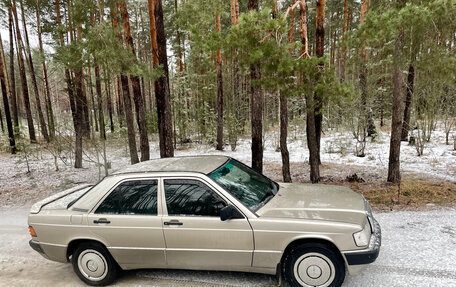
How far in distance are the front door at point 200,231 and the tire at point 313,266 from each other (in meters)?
0.49

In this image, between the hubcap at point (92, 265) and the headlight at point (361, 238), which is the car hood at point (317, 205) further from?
the hubcap at point (92, 265)

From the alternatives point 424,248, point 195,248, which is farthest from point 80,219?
point 424,248

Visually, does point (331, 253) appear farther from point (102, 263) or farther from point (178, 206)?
point (102, 263)

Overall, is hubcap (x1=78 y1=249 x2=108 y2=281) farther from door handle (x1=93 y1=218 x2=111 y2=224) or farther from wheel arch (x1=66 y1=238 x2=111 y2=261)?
door handle (x1=93 y1=218 x2=111 y2=224)

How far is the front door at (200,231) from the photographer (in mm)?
3402

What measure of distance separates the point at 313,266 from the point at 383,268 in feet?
3.93

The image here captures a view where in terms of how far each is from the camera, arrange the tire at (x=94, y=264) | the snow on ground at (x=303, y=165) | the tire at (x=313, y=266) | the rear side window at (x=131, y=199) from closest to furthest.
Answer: the tire at (x=313, y=266), the rear side window at (x=131, y=199), the tire at (x=94, y=264), the snow on ground at (x=303, y=165)

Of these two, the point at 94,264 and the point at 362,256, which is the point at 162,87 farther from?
the point at 362,256

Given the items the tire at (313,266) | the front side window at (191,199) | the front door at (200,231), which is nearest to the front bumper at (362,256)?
the tire at (313,266)

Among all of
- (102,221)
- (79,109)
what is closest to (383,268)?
(102,221)

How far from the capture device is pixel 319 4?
8453mm

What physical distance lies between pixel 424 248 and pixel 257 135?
17.1ft

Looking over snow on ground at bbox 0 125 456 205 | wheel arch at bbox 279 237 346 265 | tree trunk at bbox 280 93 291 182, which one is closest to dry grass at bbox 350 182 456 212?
snow on ground at bbox 0 125 456 205

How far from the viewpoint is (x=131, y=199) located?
12.5 ft
